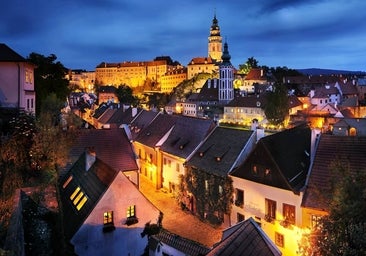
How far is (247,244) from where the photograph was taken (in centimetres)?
Result: 1520

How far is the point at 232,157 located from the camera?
29.3 metres

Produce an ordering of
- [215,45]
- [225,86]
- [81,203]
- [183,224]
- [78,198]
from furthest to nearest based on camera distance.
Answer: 1. [215,45]
2. [225,86]
3. [183,224]
4. [78,198]
5. [81,203]

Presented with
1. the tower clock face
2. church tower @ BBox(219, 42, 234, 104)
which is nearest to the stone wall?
church tower @ BBox(219, 42, 234, 104)

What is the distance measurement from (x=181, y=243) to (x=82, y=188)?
6.88m

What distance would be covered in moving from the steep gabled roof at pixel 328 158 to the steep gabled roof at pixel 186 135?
13242 mm

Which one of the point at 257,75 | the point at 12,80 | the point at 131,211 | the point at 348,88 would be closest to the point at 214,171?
the point at 131,211

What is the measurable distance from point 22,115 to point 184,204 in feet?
52.8

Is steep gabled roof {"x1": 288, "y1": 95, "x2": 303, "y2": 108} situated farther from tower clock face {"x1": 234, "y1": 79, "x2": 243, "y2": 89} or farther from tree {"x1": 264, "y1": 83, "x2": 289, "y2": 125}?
tower clock face {"x1": 234, "y1": 79, "x2": 243, "y2": 89}

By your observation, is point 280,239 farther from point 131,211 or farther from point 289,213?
point 131,211

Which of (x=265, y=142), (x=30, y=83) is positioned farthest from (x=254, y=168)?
(x=30, y=83)

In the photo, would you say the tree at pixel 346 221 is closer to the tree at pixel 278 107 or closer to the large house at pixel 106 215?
the large house at pixel 106 215

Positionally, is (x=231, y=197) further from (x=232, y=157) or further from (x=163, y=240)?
(x=163, y=240)

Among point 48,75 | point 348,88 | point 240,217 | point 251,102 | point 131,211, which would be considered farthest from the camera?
point 348,88

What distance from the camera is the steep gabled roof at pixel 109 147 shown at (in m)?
30.6
